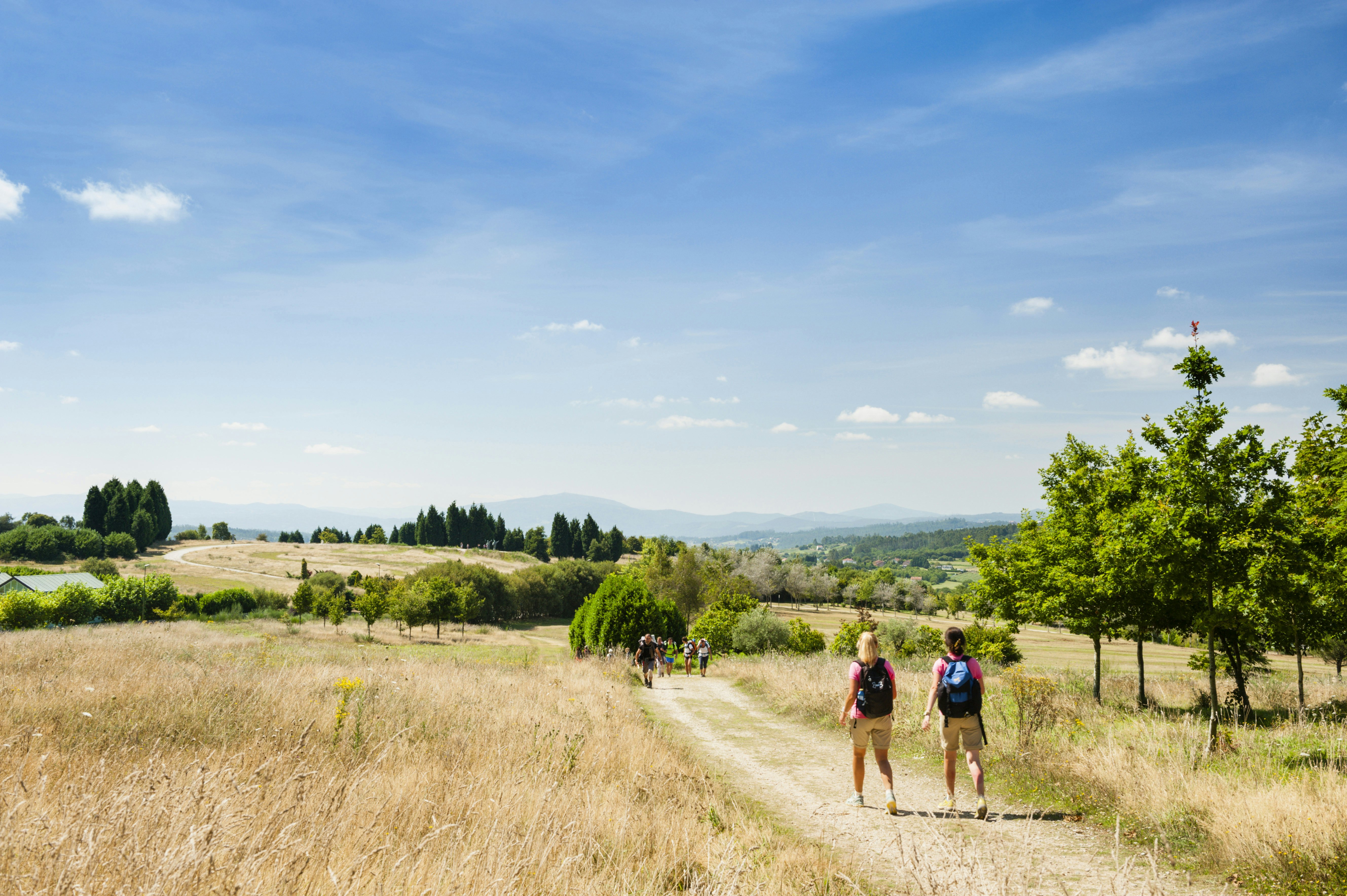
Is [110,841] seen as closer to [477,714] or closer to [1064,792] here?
[477,714]

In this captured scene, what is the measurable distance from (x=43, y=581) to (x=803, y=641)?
76.5 m

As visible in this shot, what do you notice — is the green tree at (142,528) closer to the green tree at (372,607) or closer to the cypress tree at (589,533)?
the green tree at (372,607)

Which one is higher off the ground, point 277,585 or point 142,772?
point 142,772

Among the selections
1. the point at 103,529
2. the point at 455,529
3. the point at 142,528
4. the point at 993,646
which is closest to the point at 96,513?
the point at 103,529

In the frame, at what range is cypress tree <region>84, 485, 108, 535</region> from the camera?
375 feet

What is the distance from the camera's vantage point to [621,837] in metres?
5.20

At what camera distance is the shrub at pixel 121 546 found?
104 m

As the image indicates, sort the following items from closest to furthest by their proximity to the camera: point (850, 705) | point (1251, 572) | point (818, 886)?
point (818, 886)
point (850, 705)
point (1251, 572)

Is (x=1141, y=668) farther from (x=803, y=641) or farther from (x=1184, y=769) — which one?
(x=803, y=641)

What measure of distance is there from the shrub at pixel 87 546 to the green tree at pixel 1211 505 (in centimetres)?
13083

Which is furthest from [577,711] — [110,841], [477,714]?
[110,841]

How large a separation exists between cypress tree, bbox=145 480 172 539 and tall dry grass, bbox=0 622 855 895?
140 m

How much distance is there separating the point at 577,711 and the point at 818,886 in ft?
24.5

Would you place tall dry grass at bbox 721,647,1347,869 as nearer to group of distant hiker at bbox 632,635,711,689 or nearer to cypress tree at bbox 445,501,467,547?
group of distant hiker at bbox 632,635,711,689
